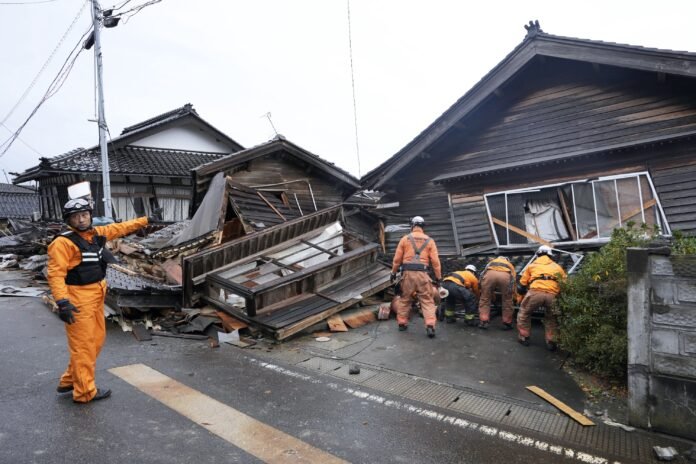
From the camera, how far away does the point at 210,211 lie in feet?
33.8

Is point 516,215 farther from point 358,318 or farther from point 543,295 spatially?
point 358,318

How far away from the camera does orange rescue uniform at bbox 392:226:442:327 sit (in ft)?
21.0

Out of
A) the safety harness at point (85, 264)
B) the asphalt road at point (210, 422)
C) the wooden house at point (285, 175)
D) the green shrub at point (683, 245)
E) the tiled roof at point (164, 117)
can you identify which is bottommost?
the asphalt road at point (210, 422)

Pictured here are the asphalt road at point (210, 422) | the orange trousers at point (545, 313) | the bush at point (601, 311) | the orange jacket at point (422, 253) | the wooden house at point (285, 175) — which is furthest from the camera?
the wooden house at point (285, 175)

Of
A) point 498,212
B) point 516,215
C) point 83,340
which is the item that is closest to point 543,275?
point 516,215

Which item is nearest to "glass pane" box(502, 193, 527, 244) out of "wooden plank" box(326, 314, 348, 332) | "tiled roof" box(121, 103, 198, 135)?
"wooden plank" box(326, 314, 348, 332)

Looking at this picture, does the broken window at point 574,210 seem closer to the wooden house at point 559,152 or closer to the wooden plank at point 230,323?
the wooden house at point 559,152

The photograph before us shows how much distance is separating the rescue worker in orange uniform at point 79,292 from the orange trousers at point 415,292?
4162mm

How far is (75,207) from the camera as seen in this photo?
3939mm

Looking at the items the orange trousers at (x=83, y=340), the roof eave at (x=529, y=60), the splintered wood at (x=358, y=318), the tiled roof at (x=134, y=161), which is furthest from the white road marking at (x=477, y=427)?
the tiled roof at (x=134, y=161)

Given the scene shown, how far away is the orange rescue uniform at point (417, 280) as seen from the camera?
252 inches

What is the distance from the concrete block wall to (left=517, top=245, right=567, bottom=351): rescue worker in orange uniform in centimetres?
182

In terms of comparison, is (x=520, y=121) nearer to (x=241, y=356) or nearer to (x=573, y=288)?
(x=573, y=288)

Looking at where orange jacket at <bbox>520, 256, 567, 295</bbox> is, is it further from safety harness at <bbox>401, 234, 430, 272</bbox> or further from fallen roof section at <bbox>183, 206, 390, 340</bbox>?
fallen roof section at <bbox>183, 206, 390, 340</bbox>
